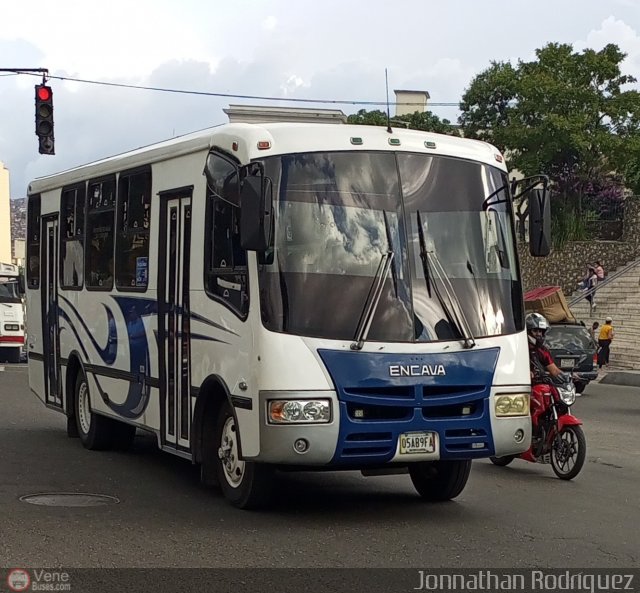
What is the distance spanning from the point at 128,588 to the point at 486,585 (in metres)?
2.02

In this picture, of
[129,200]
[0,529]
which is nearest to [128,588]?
[0,529]

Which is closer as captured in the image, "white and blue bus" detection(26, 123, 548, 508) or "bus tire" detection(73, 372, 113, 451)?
"white and blue bus" detection(26, 123, 548, 508)

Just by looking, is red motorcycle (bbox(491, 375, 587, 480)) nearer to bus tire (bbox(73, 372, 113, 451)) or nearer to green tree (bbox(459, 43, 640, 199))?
bus tire (bbox(73, 372, 113, 451))

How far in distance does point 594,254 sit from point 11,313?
74.9ft

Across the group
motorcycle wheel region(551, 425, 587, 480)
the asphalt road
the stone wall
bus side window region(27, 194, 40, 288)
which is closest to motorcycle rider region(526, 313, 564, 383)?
motorcycle wheel region(551, 425, 587, 480)

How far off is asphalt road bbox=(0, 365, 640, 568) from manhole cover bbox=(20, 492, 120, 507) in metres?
0.13

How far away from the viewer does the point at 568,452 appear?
12.2 m

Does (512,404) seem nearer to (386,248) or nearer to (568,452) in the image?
(386,248)

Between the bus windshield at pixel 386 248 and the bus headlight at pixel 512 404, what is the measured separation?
496 mm

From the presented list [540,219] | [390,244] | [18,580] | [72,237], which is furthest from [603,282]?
[18,580]

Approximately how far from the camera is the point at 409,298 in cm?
903

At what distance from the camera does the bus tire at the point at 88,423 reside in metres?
13.2

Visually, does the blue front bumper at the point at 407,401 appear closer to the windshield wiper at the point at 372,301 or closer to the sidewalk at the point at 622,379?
the windshield wiper at the point at 372,301

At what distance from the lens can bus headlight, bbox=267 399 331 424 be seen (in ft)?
28.2
